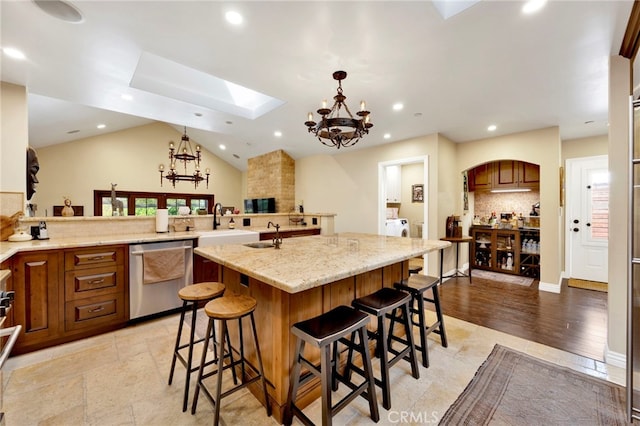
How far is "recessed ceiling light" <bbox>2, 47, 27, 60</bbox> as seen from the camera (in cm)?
236

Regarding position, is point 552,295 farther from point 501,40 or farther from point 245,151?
point 245,151

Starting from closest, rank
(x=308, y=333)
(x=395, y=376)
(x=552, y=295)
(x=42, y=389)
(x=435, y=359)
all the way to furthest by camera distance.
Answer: (x=308, y=333) → (x=42, y=389) → (x=395, y=376) → (x=435, y=359) → (x=552, y=295)

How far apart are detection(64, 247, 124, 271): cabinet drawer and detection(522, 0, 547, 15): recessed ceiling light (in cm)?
406

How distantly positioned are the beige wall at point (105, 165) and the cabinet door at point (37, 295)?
219 inches

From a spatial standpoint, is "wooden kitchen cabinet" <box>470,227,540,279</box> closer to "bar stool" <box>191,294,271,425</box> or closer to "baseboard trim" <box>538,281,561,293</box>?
Answer: "baseboard trim" <box>538,281,561,293</box>

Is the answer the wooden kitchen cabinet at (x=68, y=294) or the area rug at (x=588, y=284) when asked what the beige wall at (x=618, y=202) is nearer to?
the area rug at (x=588, y=284)

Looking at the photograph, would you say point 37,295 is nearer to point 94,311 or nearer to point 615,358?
point 94,311

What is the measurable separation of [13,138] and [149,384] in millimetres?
2995

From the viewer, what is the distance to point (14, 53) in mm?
2410

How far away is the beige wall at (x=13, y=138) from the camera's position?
2.78m

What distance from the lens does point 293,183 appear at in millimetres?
6832

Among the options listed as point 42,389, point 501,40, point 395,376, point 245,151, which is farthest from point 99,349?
point 245,151

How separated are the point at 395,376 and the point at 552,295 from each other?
11.1 ft

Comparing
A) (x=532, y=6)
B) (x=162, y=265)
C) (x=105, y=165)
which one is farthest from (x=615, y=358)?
(x=105, y=165)
